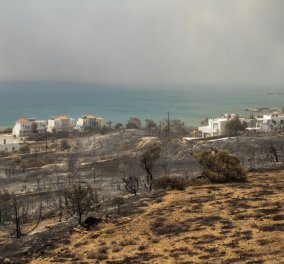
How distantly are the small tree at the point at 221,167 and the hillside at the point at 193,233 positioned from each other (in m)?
2.81

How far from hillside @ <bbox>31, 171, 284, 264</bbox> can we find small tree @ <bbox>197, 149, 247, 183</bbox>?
9.23 ft

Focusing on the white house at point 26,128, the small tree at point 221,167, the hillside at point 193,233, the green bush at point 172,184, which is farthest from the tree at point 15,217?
the white house at point 26,128

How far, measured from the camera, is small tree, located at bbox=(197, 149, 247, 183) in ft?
74.8

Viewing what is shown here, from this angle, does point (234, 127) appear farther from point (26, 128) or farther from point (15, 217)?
point (15, 217)

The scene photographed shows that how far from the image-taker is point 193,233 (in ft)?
47.0

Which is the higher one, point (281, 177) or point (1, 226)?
point (281, 177)

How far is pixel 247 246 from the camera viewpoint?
40.8ft

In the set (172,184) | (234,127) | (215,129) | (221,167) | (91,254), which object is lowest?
(91,254)

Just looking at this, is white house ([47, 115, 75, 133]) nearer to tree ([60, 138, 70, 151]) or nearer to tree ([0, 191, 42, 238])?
tree ([60, 138, 70, 151])

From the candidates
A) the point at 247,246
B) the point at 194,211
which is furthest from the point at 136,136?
the point at 247,246

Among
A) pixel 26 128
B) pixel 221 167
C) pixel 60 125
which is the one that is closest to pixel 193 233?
pixel 221 167

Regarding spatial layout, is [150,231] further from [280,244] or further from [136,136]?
[136,136]

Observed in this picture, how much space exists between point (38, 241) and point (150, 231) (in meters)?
4.22

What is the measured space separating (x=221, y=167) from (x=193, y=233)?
9.46 meters
